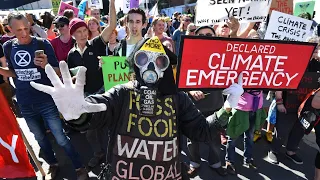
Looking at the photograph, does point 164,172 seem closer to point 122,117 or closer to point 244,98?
point 122,117

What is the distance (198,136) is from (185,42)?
694 mm

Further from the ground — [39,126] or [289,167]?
[39,126]

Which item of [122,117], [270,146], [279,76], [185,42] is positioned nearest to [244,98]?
[279,76]

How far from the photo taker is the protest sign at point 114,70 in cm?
309

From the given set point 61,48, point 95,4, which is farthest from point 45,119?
point 95,4

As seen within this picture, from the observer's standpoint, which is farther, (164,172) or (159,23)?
(159,23)

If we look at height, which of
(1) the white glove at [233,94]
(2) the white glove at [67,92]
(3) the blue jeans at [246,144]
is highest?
(2) the white glove at [67,92]

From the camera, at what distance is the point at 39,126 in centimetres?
313

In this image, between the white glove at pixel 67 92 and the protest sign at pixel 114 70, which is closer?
the white glove at pixel 67 92

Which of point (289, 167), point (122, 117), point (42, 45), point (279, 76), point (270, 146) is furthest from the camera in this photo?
point (270, 146)

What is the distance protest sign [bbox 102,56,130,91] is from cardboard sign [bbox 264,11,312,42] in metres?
1.96

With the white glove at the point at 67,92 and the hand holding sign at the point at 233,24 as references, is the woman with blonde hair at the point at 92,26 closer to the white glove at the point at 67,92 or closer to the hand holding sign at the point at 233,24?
the hand holding sign at the point at 233,24

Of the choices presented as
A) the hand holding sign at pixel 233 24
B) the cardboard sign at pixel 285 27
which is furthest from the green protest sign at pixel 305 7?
the hand holding sign at pixel 233 24

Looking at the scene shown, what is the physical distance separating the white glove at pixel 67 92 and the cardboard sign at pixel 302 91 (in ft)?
10.1
